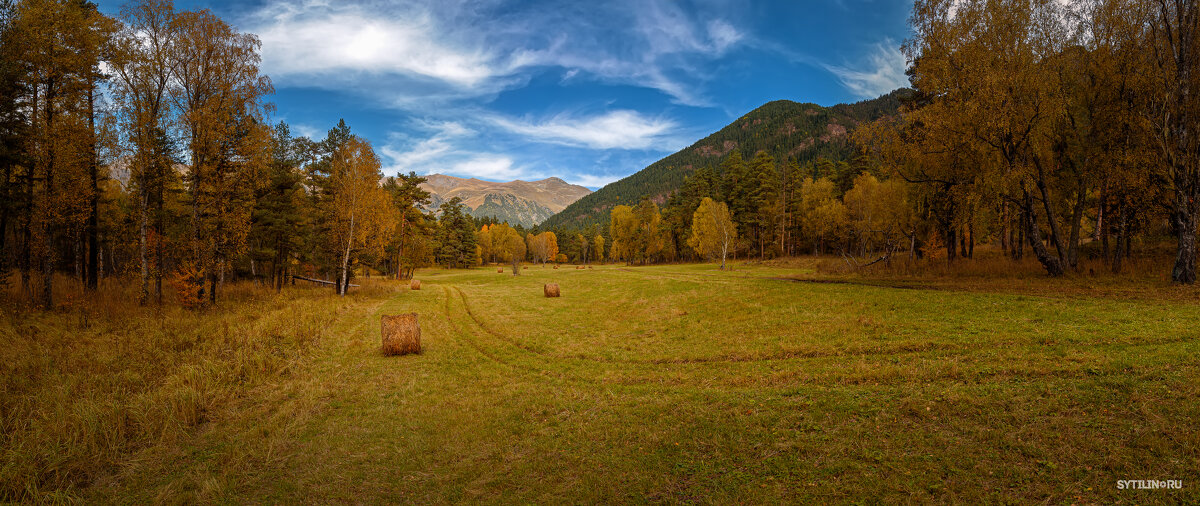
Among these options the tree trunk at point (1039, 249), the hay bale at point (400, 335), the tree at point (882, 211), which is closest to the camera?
the hay bale at point (400, 335)

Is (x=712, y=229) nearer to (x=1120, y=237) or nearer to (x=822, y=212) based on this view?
(x=822, y=212)

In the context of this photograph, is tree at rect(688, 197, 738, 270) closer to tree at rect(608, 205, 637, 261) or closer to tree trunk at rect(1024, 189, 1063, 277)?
tree at rect(608, 205, 637, 261)

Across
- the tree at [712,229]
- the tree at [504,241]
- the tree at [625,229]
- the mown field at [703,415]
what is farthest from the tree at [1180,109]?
the tree at [504,241]

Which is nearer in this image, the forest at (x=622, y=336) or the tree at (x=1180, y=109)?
the forest at (x=622, y=336)

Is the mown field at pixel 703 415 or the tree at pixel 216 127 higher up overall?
the tree at pixel 216 127

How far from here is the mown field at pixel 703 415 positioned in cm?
515

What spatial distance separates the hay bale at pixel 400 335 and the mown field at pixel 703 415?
0.44 m

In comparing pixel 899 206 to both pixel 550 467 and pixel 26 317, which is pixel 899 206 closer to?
pixel 550 467

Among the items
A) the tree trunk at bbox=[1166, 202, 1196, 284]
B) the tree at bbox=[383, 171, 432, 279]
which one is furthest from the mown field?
the tree at bbox=[383, 171, 432, 279]

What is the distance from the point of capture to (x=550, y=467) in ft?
20.2

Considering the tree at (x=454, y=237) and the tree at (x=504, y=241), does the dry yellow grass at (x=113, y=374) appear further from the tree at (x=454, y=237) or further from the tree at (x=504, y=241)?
the tree at (x=504, y=241)

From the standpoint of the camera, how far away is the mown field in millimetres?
5148

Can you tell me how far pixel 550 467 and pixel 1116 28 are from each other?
103 feet

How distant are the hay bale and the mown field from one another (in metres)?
0.44
